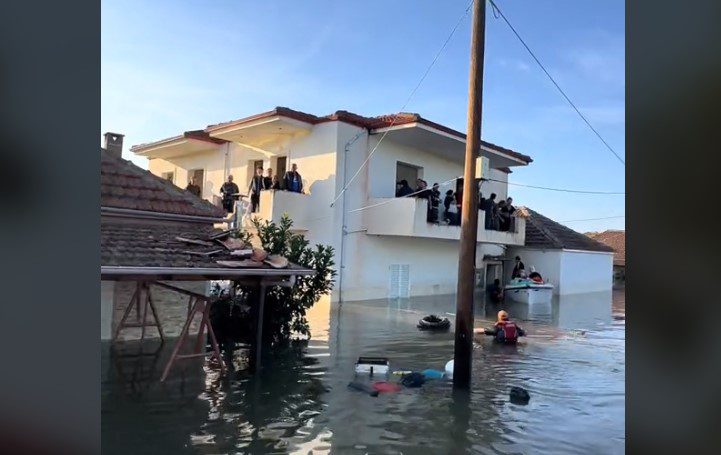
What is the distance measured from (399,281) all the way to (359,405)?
556 inches

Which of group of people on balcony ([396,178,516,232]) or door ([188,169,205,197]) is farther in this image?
door ([188,169,205,197])

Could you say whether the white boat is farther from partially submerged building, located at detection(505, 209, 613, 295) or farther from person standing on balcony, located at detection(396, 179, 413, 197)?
person standing on balcony, located at detection(396, 179, 413, 197)

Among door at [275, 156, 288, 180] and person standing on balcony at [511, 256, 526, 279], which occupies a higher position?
door at [275, 156, 288, 180]

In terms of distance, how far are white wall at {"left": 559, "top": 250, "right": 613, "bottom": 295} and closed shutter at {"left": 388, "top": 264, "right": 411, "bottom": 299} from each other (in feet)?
29.3

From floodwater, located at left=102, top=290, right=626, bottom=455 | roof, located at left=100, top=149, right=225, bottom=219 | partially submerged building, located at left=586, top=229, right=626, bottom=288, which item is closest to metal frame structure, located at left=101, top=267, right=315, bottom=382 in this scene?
floodwater, located at left=102, top=290, right=626, bottom=455

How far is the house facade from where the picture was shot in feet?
62.5

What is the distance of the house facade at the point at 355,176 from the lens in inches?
750

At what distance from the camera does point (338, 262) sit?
19.2 metres

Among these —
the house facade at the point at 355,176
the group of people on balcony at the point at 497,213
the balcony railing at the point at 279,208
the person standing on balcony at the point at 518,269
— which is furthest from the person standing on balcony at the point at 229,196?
the person standing on balcony at the point at 518,269
